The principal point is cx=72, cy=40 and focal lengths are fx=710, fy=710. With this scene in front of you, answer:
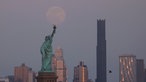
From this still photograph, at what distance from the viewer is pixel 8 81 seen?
139000mm

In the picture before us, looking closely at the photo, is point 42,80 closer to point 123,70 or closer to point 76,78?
point 76,78

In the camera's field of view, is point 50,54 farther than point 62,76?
No

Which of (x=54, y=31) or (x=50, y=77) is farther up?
(x=54, y=31)

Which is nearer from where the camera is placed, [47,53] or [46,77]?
[46,77]

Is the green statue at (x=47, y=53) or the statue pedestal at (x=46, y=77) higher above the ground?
the green statue at (x=47, y=53)

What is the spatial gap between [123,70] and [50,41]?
13239 cm

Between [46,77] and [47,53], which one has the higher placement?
[47,53]

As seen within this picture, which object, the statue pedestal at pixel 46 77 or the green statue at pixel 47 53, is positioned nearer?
the statue pedestal at pixel 46 77

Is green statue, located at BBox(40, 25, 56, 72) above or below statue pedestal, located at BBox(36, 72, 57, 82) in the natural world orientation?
above

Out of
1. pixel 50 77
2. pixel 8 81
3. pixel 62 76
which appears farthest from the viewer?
pixel 8 81

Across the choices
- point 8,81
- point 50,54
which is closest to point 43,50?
point 50,54

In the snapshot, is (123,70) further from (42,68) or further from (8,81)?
(42,68)

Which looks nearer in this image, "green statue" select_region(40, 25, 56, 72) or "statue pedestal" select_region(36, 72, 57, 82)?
"statue pedestal" select_region(36, 72, 57, 82)

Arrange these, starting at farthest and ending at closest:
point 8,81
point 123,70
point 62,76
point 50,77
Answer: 1. point 123,70
2. point 8,81
3. point 62,76
4. point 50,77
